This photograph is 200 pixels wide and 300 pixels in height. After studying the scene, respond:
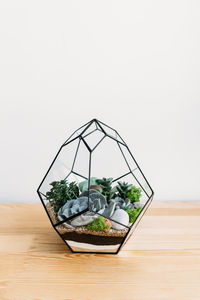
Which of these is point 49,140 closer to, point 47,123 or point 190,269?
point 47,123

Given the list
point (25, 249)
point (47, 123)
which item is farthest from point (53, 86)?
point (25, 249)

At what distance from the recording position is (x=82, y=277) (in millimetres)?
675

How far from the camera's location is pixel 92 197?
724mm

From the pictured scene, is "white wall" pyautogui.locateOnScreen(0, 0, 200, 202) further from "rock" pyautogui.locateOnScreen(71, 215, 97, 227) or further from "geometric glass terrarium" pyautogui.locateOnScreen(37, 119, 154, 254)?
"rock" pyautogui.locateOnScreen(71, 215, 97, 227)

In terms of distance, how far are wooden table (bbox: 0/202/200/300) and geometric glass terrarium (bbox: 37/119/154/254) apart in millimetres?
54

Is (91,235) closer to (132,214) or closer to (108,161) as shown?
(132,214)

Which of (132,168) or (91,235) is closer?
(91,235)

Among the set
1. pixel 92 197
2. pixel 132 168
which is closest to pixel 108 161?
pixel 132 168

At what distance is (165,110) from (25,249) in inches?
24.5

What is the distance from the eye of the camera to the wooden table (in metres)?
0.63

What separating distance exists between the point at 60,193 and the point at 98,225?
12 cm

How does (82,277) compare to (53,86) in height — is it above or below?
below

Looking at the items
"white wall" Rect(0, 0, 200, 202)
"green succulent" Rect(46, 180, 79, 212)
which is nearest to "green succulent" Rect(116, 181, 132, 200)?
"green succulent" Rect(46, 180, 79, 212)

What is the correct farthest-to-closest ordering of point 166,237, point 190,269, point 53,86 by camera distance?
point 53,86, point 166,237, point 190,269
